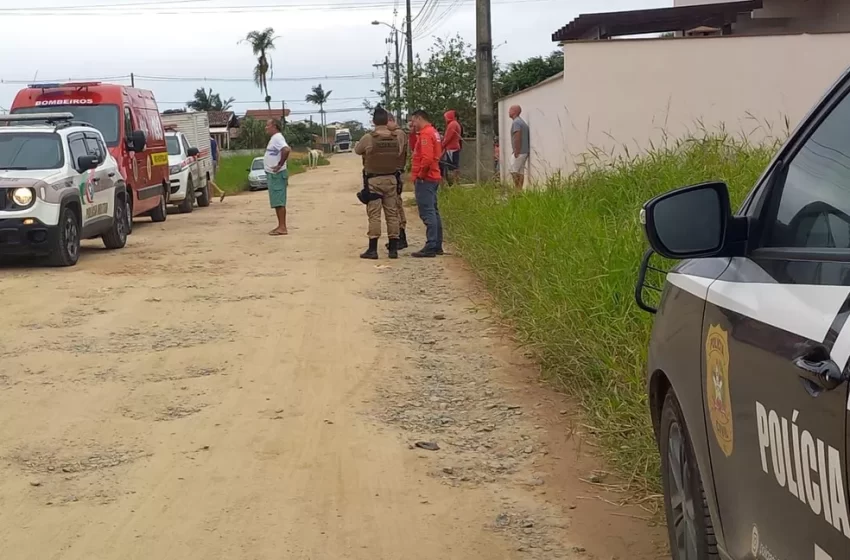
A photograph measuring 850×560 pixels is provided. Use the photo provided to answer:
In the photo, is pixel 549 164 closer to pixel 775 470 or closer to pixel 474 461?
pixel 474 461

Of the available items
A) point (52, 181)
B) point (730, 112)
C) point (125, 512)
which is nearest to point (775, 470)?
point (125, 512)

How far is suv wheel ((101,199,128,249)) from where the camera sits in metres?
15.2

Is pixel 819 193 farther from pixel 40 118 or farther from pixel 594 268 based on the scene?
pixel 40 118

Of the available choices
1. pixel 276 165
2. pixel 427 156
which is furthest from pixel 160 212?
pixel 427 156

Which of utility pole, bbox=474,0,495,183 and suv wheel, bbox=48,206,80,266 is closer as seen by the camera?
suv wheel, bbox=48,206,80,266

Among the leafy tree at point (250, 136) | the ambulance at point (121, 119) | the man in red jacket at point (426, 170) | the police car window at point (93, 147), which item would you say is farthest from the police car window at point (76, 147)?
the leafy tree at point (250, 136)

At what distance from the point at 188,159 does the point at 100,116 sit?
19.8 feet

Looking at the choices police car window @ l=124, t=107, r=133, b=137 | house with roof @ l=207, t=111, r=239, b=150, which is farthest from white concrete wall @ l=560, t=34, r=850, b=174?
house with roof @ l=207, t=111, r=239, b=150

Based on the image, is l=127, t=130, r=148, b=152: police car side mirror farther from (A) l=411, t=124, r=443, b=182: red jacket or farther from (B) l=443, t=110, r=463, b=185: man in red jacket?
(A) l=411, t=124, r=443, b=182: red jacket

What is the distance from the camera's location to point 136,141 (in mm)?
17375

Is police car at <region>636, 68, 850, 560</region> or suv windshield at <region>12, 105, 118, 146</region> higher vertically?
suv windshield at <region>12, 105, 118, 146</region>

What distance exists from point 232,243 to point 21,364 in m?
7.95

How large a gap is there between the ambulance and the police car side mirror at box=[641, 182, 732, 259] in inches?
573

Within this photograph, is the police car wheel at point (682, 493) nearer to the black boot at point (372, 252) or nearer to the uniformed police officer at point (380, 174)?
the uniformed police officer at point (380, 174)
